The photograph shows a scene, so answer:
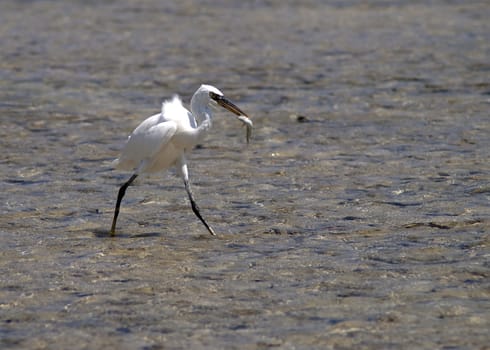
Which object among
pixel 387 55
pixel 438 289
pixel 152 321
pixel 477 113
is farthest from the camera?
pixel 387 55

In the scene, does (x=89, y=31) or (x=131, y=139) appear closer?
(x=131, y=139)

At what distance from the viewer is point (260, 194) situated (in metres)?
9.70

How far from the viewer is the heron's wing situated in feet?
27.1

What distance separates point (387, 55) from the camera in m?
16.7

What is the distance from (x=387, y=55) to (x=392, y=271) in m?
9.64

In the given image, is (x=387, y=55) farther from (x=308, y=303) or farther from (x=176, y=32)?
(x=308, y=303)

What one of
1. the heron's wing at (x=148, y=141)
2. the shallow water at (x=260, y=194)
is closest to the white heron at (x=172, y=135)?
the heron's wing at (x=148, y=141)

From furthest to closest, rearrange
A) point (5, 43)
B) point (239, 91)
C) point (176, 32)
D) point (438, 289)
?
point (176, 32) < point (5, 43) < point (239, 91) < point (438, 289)

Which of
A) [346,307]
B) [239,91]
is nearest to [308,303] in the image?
[346,307]

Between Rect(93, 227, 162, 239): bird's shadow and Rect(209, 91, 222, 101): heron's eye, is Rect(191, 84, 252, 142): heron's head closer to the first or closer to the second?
Rect(209, 91, 222, 101): heron's eye

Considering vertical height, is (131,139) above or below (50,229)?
above

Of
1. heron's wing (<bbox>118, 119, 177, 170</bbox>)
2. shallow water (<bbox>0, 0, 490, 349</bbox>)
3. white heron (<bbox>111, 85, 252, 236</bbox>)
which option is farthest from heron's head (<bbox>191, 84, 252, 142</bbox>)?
shallow water (<bbox>0, 0, 490, 349</bbox>)

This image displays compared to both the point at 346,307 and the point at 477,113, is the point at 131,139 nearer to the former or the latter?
the point at 346,307

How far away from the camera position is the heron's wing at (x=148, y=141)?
827 centimetres
